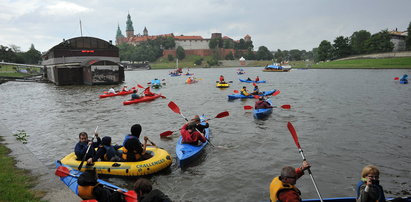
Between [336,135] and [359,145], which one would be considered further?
[336,135]

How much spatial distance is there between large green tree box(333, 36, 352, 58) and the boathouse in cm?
8524

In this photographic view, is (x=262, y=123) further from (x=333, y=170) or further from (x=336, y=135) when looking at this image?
(x=333, y=170)

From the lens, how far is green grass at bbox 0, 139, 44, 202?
6246 millimetres

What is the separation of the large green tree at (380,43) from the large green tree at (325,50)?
15380 millimetres

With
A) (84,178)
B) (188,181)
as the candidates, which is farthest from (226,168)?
(84,178)

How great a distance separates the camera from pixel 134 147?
8844 mm

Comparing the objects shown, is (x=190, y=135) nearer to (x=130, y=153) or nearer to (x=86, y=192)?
(x=130, y=153)

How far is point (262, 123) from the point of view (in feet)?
54.7

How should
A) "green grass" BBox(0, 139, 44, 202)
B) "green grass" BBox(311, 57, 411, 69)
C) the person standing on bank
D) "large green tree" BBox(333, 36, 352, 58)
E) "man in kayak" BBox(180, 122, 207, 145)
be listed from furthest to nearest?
"large green tree" BBox(333, 36, 352, 58) < "green grass" BBox(311, 57, 411, 69) < "man in kayak" BBox(180, 122, 207, 145) < "green grass" BBox(0, 139, 44, 202) < the person standing on bank

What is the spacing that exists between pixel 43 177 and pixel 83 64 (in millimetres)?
42957

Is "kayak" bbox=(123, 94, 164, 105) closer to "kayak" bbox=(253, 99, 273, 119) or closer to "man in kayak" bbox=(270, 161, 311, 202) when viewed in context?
"kayak" bbox=(253, 99, 273, 119)

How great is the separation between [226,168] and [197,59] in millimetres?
158309

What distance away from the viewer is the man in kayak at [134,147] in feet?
28.5

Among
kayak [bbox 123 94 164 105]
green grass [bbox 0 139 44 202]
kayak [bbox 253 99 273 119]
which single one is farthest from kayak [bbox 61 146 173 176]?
kayak [bbox 123 94 164 105]
